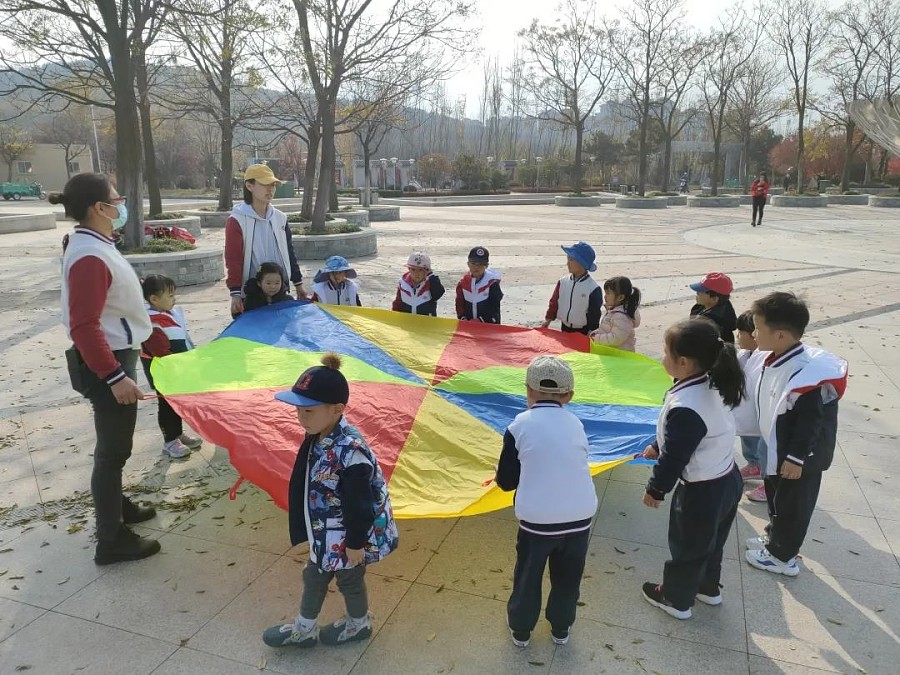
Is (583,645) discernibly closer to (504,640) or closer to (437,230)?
(504,640)

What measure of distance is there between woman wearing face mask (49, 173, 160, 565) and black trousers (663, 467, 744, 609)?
8.86 feet

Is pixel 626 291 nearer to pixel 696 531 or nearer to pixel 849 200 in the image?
pixel 696 531

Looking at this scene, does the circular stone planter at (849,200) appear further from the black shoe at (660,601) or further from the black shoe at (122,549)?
the black shoe at (122,549)

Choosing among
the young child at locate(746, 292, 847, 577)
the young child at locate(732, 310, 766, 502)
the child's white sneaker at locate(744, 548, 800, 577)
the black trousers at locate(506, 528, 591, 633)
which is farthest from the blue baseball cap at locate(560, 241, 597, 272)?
the black trousers at locate(506, 528, 591, 633)

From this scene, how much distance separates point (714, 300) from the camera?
446cm

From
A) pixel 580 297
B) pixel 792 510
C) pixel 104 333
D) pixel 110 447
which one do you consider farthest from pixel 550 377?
pixel 580 297

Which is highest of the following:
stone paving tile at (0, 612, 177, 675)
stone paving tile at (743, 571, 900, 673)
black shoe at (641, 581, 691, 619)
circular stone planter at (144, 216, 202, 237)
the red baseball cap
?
circular stone planter at (144, 216, 202, 237)

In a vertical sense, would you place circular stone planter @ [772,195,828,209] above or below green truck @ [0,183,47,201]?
below

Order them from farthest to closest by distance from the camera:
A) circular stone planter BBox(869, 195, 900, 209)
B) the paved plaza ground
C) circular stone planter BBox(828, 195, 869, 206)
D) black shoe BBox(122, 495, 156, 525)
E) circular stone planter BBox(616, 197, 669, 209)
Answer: circular stone planter BBox(828, 195, 869, 206) → circular stone planter BBox(869, 195, 900, 209) → circular stone planter BBox(616, 197, 669, 209) → black shoe BBox(122, 495, 156, 525) → the paved plaza ground

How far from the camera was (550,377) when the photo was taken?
2.47 m

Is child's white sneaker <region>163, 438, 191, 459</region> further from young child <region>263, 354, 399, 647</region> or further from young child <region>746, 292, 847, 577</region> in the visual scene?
young child <region>746, 292, 847, 577</region>

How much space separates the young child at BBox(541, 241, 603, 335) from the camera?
496 centimetres

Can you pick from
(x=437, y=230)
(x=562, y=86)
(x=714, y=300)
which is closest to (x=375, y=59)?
(x=437, y=230)

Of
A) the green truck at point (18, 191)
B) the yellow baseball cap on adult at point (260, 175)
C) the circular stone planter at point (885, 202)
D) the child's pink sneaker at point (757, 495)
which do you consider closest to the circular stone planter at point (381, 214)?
the yellow baseball cap on adult at point (260, 175)
